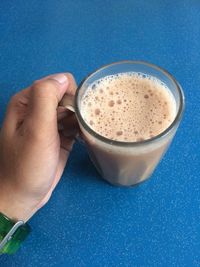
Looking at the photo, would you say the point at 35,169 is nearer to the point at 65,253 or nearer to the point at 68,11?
the point at 65,253

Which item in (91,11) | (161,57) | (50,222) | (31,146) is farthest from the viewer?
(91,11)

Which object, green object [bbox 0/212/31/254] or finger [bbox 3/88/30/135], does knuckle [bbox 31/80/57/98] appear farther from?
green object [bbox 0/212/31/254]

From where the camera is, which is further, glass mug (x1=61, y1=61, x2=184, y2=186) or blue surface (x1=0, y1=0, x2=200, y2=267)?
blue surface (x1=0, y1=0, x2=200, y2=267)

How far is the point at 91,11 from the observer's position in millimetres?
1061

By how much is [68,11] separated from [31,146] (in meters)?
0.57

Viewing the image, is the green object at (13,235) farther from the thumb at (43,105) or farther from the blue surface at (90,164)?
the thumb at (43,105)

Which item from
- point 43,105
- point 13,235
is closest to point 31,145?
point 43,105

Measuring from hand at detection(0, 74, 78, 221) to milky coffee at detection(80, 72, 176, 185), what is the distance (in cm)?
6

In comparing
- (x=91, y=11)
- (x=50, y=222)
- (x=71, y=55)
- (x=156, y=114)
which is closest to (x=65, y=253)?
(x=50, y=222)

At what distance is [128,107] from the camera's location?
695 mm

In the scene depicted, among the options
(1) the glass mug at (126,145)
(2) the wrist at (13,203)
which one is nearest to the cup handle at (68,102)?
(1) the glass mug at (126,145)

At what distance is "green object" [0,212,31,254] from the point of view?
2.23ft

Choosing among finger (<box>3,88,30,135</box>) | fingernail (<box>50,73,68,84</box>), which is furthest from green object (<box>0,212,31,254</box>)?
fingernail (<box>50,73,68,84</box>)

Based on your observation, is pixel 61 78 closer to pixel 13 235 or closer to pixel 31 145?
pixel 31 145
